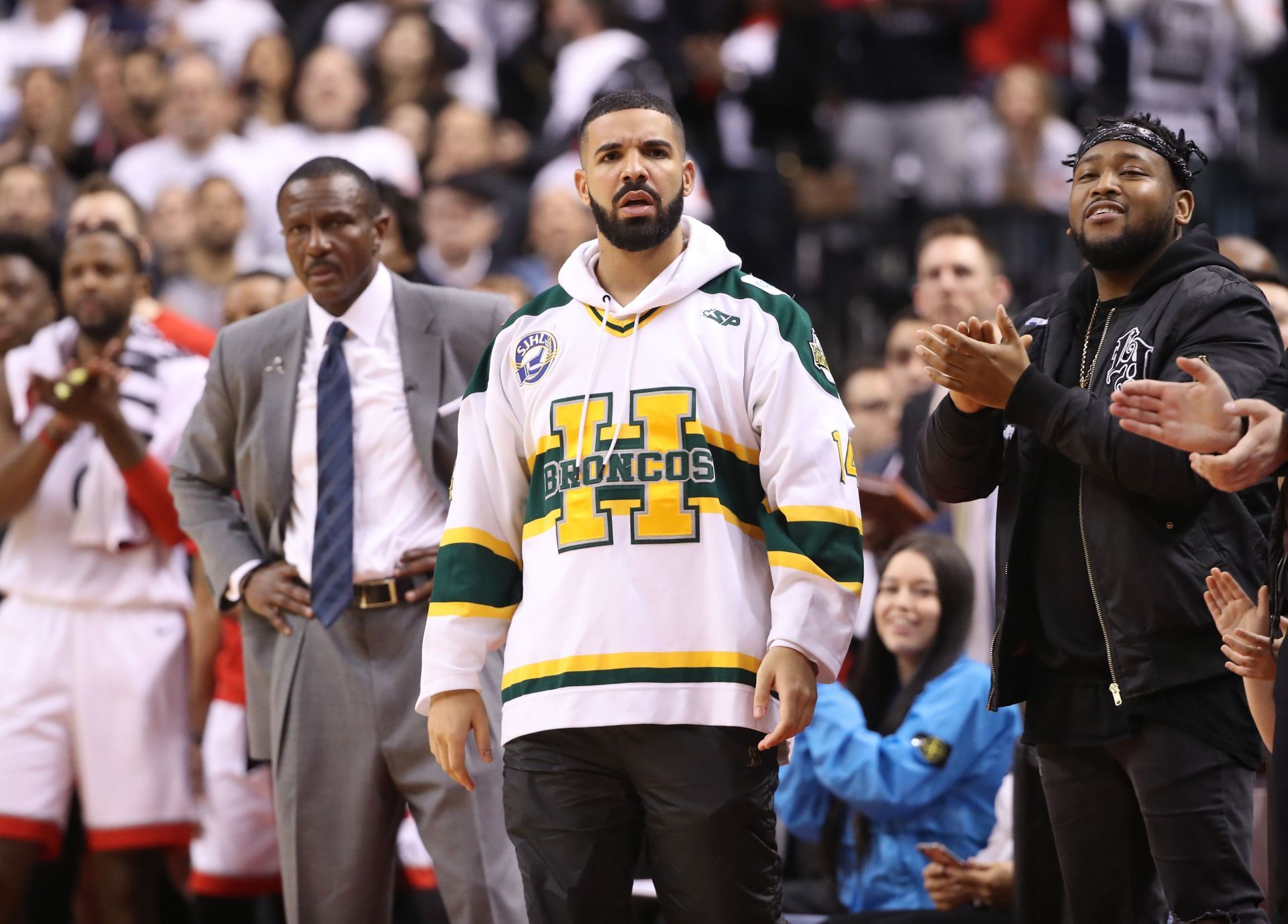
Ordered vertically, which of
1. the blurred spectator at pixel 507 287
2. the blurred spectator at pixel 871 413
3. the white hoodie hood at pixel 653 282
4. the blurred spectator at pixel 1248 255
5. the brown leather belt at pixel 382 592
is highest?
the blurred spectator at pixel 507 287

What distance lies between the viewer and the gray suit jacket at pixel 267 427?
203 inches

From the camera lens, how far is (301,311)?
17.5 ft

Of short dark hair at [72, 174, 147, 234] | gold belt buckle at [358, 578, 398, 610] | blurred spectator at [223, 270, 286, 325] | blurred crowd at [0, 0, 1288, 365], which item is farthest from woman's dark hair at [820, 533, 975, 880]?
blurred crowd at [0, 0, 1288, 365]

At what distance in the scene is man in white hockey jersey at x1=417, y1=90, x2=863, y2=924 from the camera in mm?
3902

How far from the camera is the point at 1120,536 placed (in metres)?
4.07

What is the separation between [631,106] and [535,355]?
624mm

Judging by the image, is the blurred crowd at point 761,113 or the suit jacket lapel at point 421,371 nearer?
the suit jacket lapel at point 421,371

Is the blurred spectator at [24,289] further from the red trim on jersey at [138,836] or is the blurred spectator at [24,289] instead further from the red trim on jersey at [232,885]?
the red trim on jersey at [232,885]

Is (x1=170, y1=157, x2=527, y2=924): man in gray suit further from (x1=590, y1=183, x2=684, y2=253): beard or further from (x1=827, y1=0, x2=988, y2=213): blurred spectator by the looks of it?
(x1=827, y1=0, x2=988, y2=213): blurred spectator

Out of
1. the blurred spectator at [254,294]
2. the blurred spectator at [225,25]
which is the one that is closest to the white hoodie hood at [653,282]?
the blurred spectator at [254,294]

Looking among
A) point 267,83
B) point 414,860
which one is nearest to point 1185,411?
point 414,860

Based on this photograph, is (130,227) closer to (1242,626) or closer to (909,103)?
(1242,626)

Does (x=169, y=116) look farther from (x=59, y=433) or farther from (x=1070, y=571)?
(x=1070, y=571)

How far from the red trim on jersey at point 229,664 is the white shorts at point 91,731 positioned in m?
0.24
